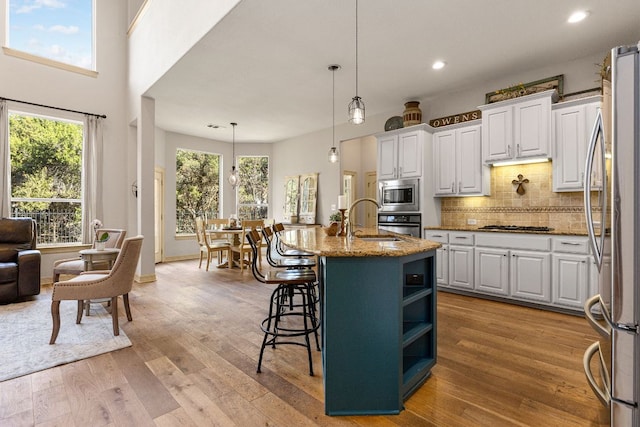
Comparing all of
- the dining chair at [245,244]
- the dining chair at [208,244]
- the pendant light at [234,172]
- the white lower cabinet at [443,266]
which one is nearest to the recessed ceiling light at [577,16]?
the white lower cabinet at [443,266]

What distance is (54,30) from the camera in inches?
206

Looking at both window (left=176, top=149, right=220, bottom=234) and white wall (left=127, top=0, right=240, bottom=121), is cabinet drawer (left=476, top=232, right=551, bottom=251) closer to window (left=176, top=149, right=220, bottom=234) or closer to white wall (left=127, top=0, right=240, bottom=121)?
white wall (left=127, top=0, right=240, bottom=121)

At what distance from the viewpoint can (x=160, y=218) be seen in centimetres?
715

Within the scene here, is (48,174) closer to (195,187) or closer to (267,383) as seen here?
(195,187)

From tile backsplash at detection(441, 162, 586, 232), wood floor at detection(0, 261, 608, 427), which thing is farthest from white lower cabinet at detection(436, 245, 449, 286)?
wood floor at detection(0, 261, 608, 427)

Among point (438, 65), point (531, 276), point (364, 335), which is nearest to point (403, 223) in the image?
point (531, 276)

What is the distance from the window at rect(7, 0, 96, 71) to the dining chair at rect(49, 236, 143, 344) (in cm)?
427

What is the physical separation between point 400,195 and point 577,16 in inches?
108

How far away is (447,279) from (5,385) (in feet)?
14.8

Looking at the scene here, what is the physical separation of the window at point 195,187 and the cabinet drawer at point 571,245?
686 cm

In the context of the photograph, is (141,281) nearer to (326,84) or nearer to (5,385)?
(5,385)

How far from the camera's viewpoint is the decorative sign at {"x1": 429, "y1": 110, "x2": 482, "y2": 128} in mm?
4590

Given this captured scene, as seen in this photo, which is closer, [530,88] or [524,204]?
[530,88]

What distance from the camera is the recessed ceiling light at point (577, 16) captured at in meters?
2.93
